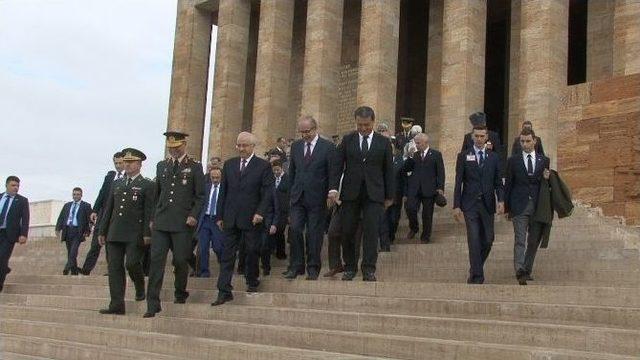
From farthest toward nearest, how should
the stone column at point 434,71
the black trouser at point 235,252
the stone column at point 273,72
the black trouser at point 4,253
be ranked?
1. the stone column at point 273,72
2. the stone column at point 434,71
3. the black trouser at point 4,253
4. the black trouser at point 235,252

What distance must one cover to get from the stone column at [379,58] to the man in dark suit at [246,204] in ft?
46.0

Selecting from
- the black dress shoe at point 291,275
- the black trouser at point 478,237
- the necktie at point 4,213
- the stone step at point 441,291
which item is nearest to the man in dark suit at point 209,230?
the stone step at point 441,291

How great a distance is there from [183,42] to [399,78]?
857 cm

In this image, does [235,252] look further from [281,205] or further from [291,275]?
[281,205]

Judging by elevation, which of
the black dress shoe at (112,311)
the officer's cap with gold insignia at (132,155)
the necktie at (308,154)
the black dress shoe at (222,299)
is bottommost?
the black dress shoe at (112,311)

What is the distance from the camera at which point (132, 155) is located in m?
8.47

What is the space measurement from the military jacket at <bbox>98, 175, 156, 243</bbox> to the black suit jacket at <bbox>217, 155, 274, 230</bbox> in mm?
842

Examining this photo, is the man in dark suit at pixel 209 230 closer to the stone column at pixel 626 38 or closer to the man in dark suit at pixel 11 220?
the man in dark suit at pixel 11 220

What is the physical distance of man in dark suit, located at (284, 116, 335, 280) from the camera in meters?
8.50

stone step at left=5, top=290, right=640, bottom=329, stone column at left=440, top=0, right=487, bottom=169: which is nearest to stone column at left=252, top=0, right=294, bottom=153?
stone column at left=440, top=0, right=487, bottom=169

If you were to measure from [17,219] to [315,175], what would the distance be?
5.64 m

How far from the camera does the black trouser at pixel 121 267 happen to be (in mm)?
8180

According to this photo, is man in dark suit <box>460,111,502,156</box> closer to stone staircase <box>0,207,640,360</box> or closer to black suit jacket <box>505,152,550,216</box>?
black suit jacket <box>505,152,550,216</box>

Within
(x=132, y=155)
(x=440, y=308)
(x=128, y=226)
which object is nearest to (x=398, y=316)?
(x=440, y=308)
